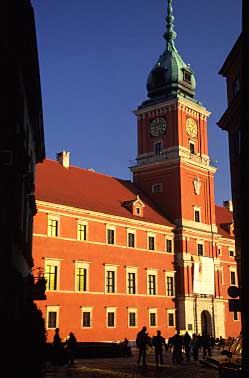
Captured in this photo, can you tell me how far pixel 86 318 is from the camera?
133ft

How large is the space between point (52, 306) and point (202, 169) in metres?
25.3

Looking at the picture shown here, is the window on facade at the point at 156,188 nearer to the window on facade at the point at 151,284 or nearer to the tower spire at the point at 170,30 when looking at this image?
the window on facade at the point at 151,284

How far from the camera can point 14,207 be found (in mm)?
15211

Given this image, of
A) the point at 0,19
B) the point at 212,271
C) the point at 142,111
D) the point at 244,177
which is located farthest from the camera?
the point at 142,111

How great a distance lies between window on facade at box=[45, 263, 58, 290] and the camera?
38.2 meters

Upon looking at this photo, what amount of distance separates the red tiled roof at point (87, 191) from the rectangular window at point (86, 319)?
26.7ft

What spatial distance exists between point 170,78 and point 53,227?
25.4 metres

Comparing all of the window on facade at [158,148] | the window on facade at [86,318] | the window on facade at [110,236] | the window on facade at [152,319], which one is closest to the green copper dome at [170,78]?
the window on facade at [158,148]

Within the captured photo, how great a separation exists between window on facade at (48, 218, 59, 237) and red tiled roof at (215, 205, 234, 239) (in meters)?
25.9

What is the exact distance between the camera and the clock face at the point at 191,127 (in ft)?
184

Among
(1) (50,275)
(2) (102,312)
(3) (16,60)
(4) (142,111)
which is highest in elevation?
(4) (142,111)

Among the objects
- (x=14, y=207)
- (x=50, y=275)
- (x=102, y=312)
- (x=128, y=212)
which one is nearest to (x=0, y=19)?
(x=14, y=207)

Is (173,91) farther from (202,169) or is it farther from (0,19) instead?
(0,19)

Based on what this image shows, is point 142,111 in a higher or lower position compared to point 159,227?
higher
